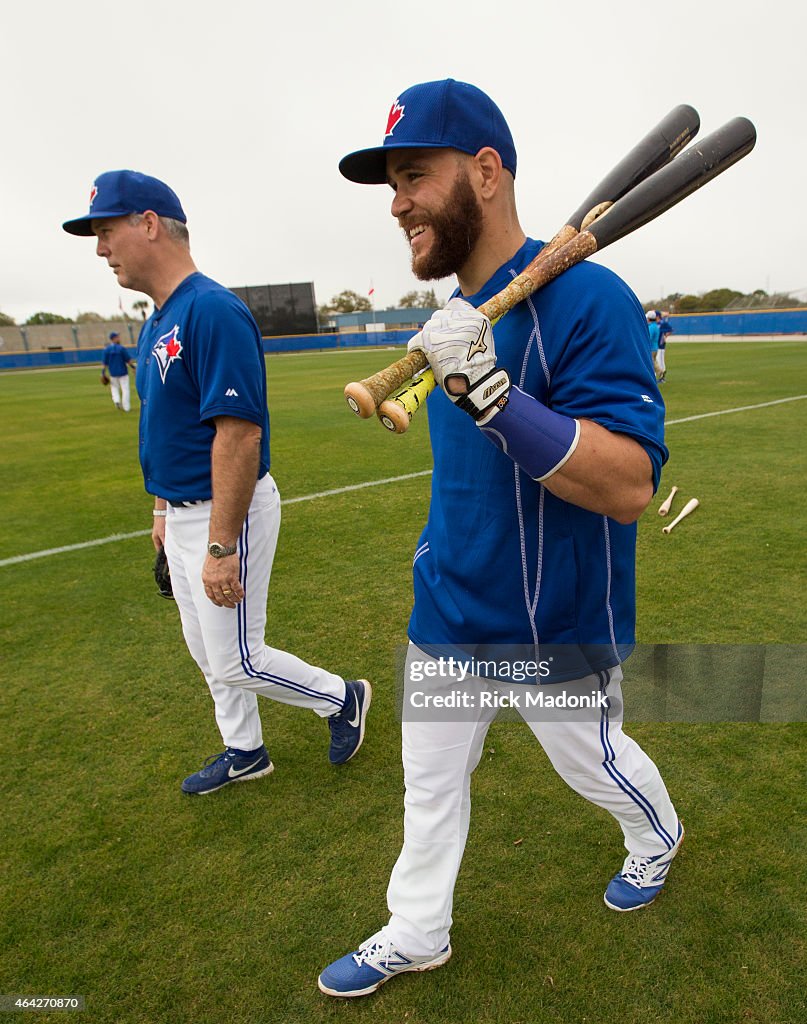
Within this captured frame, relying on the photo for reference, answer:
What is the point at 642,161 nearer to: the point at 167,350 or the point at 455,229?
the point at 455,229

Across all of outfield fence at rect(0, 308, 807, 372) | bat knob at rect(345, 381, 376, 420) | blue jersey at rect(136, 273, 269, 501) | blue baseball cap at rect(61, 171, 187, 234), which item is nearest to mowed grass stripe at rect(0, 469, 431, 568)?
blue jersey at rect(136, 273, 269, 501)

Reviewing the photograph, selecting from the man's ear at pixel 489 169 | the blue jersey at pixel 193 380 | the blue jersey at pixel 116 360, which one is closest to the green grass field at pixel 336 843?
the blue jersey at pixel 193 380

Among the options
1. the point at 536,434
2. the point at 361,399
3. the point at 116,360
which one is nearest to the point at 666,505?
the point at 536,434

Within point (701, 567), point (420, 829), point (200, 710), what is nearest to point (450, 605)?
point (420, 829)

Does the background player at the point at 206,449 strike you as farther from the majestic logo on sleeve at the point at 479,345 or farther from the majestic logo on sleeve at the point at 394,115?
the majestic logo on sleeve at the point at 479,345

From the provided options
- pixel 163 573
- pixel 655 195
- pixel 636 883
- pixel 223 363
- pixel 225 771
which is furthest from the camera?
pixel 163 573

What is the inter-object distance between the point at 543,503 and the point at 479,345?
44cm

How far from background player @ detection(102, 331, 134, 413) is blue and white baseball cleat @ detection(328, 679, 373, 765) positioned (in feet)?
46.4

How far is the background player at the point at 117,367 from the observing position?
15812 millimetres

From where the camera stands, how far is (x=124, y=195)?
2480mm

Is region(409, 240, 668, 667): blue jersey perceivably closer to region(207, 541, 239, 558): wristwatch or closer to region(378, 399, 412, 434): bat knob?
region(378, 399, 412, 434): bat knob

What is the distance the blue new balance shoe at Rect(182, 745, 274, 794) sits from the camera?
2.88 m

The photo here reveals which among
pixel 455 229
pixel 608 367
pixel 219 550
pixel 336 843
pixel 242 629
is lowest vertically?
pixel 336 843

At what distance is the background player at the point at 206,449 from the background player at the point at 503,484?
2.57 ft
